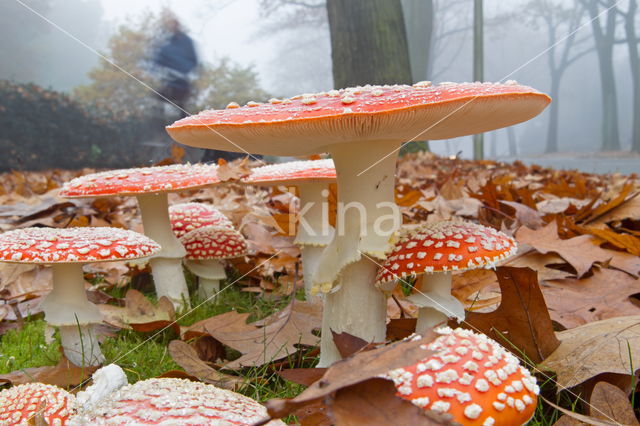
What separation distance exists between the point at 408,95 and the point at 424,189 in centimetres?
346

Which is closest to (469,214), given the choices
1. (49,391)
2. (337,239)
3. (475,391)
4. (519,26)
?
(337,239)

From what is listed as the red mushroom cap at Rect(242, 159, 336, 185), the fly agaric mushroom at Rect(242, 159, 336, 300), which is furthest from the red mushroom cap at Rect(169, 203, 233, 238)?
the red mushroom cap at Rect(242, 159, 336, 185)

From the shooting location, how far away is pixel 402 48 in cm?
695

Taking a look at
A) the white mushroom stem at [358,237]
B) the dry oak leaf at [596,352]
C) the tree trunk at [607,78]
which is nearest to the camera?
the dry oak leaf at [596,352]

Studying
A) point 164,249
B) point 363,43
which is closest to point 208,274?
point 164,249

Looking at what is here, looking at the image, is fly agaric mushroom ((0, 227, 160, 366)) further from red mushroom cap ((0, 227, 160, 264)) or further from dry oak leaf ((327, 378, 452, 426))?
dry oak leaf ((327, 378, 452, 426))

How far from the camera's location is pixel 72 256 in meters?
1.43

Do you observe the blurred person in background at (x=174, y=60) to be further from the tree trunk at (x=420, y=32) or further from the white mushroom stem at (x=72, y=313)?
the white mushroom stem at (x=72, y=313)

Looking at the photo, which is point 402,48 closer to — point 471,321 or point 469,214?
point 469,214

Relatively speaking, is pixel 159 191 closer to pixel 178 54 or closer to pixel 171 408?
pixel 171 408

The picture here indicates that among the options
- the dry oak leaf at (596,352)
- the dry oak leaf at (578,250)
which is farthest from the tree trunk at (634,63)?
the dry oak leaf at (596,352)

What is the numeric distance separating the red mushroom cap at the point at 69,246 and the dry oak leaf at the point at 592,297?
1.41 metres

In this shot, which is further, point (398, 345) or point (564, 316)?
point (564, 316)

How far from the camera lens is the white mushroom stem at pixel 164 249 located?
221 centimetres
